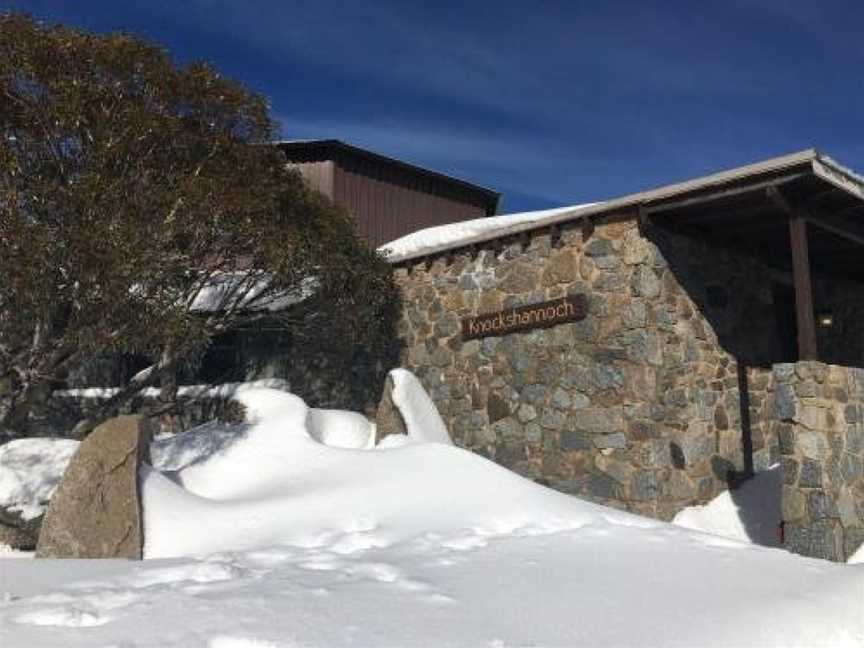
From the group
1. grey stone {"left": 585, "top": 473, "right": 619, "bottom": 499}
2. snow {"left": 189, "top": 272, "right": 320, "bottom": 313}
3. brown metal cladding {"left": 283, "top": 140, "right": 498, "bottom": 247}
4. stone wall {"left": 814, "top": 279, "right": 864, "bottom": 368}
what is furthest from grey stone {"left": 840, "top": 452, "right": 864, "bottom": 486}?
brown metal cladding {"left": 283, "top": 140, "right": 498, "bottom": 247}

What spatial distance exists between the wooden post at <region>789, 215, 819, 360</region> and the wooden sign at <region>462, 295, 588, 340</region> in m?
2.30

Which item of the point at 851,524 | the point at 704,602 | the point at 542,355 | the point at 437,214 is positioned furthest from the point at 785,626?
the point at 437,214

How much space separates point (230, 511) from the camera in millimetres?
5719

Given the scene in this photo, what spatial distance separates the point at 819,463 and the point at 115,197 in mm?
6673

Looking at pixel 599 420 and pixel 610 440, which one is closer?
pixel 610 440

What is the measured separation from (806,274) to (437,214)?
1112 cm

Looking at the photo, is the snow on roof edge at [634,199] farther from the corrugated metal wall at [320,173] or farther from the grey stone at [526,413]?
the corrugated metal wall at [320,173]

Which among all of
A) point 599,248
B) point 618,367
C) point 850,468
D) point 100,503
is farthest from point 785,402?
point 100,503

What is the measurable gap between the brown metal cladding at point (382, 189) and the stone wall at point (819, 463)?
31.1 ft

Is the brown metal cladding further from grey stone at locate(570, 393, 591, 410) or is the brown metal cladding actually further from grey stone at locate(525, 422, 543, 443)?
grey stone at locate(570, 393, 591, 410)

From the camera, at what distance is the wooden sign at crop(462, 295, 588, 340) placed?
Result: 9359mm

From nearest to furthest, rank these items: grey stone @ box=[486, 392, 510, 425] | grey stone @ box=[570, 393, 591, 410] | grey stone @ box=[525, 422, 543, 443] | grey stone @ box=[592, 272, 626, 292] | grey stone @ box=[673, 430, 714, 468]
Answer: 1. grey stone @ box=[673, 430, 714, 468]
2. grey stone @ box=[592, 272, 626, 292]
3. grey stone @ box=[570, 393, 591, 410]
4. grey stone @ box=[525, 422, 543, 443]
5. grey stone @ box=[486, 392, 510, 425]

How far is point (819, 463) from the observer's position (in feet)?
23.1

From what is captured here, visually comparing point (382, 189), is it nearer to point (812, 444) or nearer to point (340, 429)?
point (340, 429)
